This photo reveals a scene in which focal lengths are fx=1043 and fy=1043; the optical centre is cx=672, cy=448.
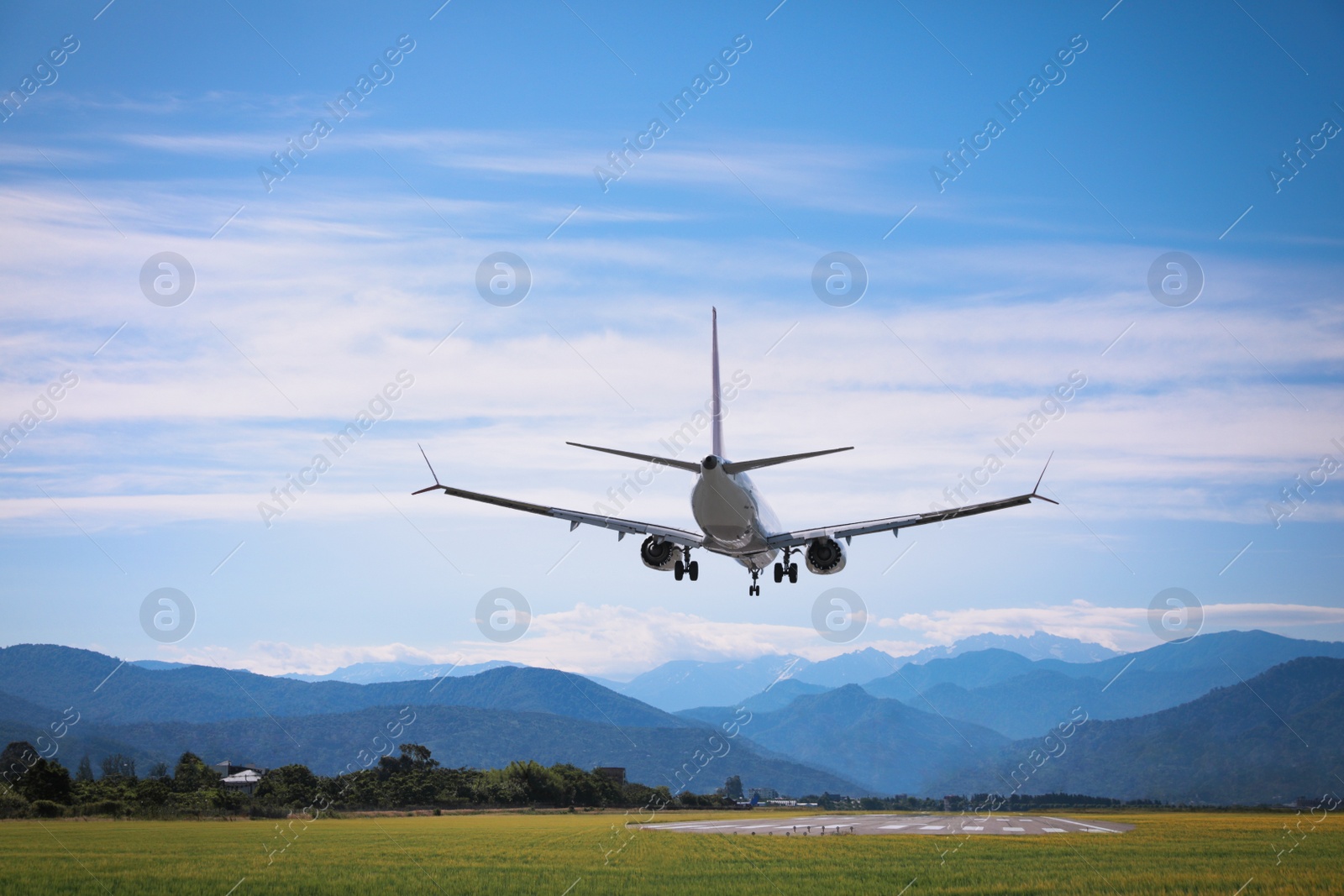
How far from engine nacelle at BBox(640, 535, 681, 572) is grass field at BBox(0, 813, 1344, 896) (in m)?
16.3

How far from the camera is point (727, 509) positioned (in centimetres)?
4809

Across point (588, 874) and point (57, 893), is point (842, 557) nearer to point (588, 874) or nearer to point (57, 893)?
point (588, 874)

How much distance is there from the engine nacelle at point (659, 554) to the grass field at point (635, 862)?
1626 cm

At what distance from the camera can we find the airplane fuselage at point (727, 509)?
46750 millimetres

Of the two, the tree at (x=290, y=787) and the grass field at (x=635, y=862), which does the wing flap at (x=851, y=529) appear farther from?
the tree at (x=290, y=787)

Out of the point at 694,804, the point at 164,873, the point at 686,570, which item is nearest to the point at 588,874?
the point at 686,570

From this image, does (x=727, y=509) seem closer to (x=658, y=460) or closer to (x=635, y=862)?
(x=658, y=460)

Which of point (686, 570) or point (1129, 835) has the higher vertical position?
point (686, 570)

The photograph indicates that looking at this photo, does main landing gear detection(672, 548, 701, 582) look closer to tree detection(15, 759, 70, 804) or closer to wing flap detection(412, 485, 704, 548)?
wing flap detection(412, 485, 704, 548)

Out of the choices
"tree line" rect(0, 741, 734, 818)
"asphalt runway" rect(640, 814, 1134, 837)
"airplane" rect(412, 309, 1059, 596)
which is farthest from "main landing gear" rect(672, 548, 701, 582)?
"tree line" rect(0, 741, 734, 818)

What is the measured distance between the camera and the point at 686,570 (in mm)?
57812

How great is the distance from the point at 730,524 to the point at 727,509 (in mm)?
1280

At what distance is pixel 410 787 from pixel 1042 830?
80.0 metres

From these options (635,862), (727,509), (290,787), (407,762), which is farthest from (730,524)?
(407,762)
